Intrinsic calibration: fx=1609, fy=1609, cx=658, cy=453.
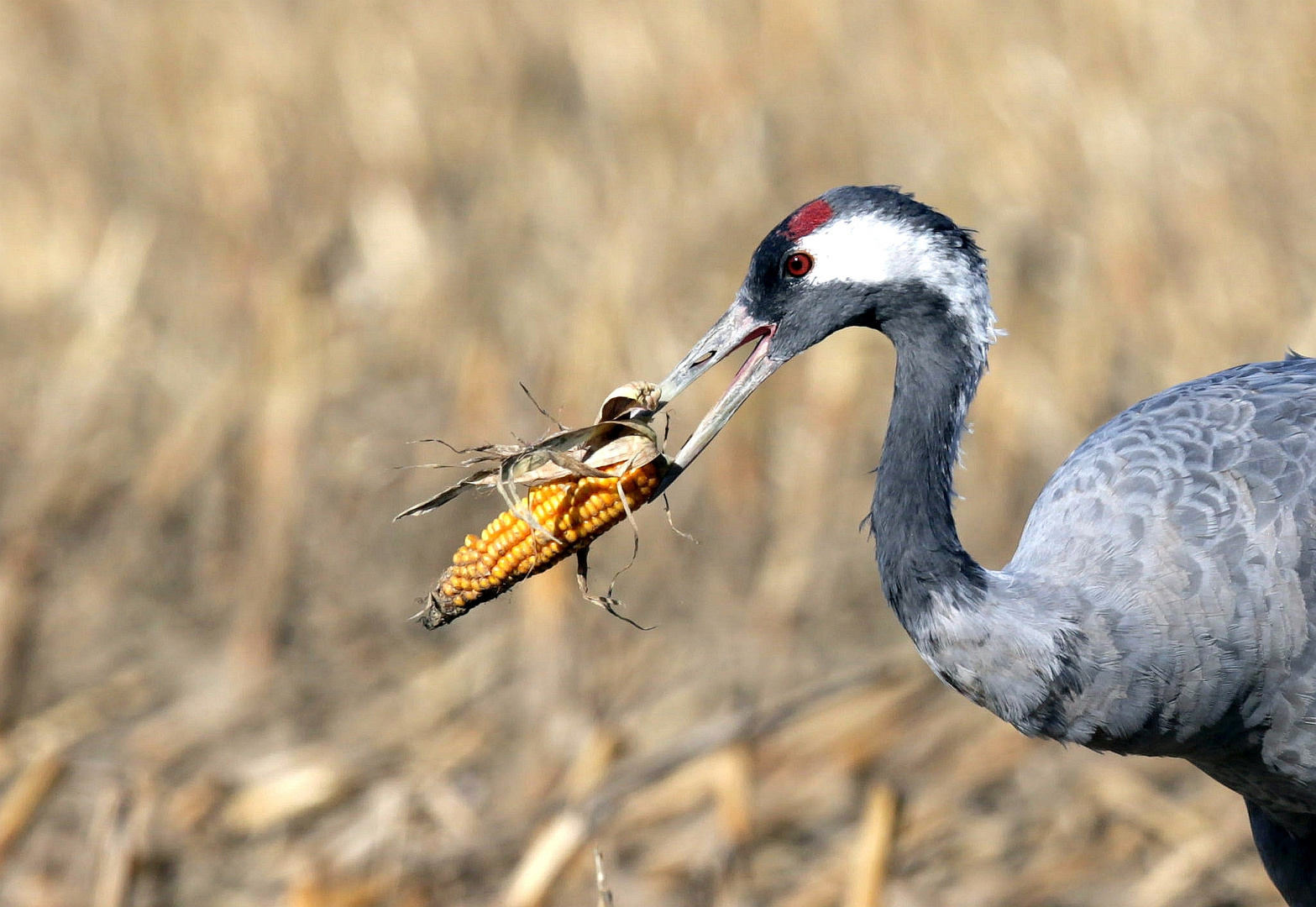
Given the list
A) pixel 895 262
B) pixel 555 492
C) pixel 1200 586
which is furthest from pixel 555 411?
pixel 1200 586

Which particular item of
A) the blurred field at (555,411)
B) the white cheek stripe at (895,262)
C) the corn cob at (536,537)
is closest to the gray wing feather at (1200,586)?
the white cheek stripe at (895,262)

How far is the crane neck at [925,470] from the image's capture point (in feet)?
9.46

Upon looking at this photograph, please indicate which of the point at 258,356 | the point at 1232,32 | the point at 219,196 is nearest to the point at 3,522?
the point at 258,356

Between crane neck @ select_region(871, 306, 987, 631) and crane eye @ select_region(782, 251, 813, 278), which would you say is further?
crane eye @ select_region(782, 251, 813, 278)

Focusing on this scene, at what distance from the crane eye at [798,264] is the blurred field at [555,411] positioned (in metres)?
1.44

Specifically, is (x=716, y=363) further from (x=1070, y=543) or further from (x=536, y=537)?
(x=1070, y=543)

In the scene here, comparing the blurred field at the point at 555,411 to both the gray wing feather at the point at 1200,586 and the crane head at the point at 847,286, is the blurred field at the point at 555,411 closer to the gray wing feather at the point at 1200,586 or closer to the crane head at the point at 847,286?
the gray wing feather at the point at 1200,586

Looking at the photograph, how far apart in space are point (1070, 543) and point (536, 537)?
3.50ft

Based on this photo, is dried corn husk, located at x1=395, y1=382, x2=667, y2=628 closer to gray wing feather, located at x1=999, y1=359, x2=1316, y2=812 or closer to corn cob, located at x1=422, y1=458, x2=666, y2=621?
corn cob, located at x1=422, y1=458, x2=666, y2=621

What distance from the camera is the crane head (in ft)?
9.61

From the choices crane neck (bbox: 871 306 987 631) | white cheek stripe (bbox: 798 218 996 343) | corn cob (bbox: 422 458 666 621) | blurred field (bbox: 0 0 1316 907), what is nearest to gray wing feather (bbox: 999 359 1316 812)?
crane neck (bbox: 871 306 987 631)

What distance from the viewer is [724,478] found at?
607 cm

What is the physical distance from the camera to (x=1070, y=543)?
3178 mm

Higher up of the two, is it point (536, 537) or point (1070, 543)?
point (536, 537)
